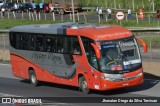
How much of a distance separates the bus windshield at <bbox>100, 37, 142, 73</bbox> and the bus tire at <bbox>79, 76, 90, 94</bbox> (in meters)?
1.25

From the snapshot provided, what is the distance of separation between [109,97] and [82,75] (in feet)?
5.76

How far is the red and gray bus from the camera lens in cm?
1961

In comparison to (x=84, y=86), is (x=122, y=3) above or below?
below

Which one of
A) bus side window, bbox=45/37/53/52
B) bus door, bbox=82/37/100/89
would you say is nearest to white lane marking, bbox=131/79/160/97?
bus door, bbox=82/37/100/89

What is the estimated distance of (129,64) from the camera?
19.9 meters

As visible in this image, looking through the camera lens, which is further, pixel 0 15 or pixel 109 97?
pixel 0 15

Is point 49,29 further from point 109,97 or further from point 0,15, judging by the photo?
point 0,15

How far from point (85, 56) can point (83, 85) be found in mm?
1164

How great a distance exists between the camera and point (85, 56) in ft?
66.5

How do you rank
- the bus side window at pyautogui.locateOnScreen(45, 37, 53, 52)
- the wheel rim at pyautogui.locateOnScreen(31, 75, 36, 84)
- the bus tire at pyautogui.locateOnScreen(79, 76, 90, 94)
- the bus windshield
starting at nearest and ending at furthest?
1. the bus windshield
2. the bus tire at pyautogui.locateOnScreen(79, 76, 90, 94)
3. the bus side window at pyautogui.locateOnScreen(45, 37, 53, 52)
4. the wheel rim at pyautogui.locateOnScreen(31, 75, 36, 84)

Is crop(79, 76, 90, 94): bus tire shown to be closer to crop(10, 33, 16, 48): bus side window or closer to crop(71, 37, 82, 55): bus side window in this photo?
crop(71, 37, 82, 55): bus side window

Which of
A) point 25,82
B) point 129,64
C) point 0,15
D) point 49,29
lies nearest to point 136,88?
point 129,64

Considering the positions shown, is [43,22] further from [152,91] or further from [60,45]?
[152,91]

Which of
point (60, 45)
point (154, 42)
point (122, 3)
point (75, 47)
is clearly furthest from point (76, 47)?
point (122, 3)
